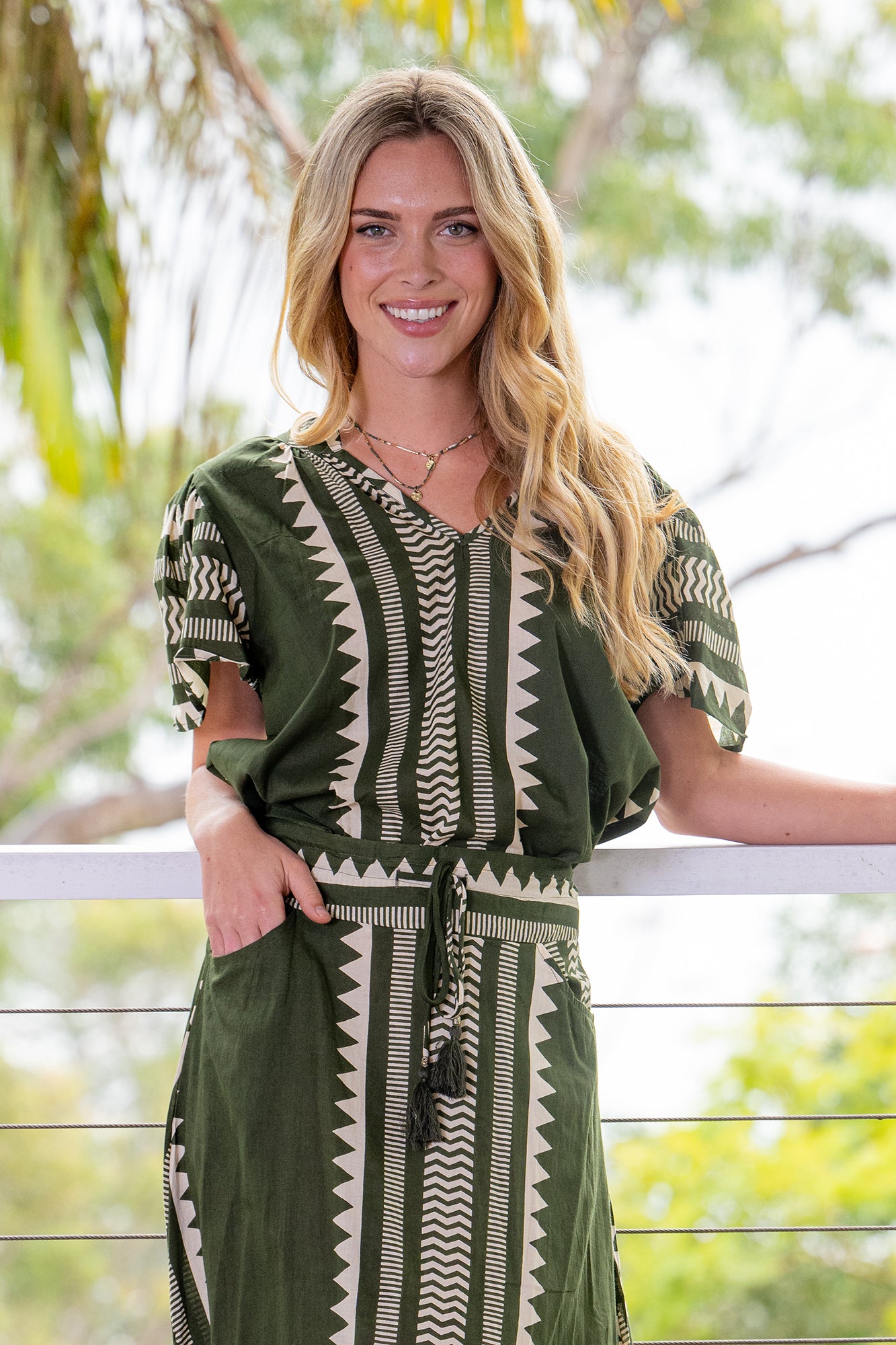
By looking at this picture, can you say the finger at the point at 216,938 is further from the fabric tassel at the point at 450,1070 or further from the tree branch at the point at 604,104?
the tree branch at the point at 604,104

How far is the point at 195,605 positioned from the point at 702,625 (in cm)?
54

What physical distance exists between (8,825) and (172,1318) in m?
7.83

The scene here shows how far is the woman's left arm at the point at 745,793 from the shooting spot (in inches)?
62.1

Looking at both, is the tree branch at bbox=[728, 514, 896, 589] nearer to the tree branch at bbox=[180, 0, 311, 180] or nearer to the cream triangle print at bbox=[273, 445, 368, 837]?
the tree branch at bbox=[180, 0, 311, 180]

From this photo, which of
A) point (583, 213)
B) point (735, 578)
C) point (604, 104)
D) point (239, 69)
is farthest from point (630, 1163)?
point (239, 69)

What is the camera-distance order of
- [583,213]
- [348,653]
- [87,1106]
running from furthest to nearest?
[87,1106], [583,213], [348,653]

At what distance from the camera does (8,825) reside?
8.88 m

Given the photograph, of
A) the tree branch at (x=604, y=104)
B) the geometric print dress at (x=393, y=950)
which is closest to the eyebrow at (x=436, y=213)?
the geometric print dress at (x=393, y=950)

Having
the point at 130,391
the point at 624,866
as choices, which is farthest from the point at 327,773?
the point at 130,391

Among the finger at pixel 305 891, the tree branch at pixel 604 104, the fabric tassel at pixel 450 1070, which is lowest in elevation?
the fabric tassel at pixel 450 1070

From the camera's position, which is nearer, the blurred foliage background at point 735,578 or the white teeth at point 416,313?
the white teeth at point 416,313

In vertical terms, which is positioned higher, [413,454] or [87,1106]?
[413,454]

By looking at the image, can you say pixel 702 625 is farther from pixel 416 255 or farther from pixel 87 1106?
pixel 87 1106

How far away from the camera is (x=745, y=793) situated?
159cm
